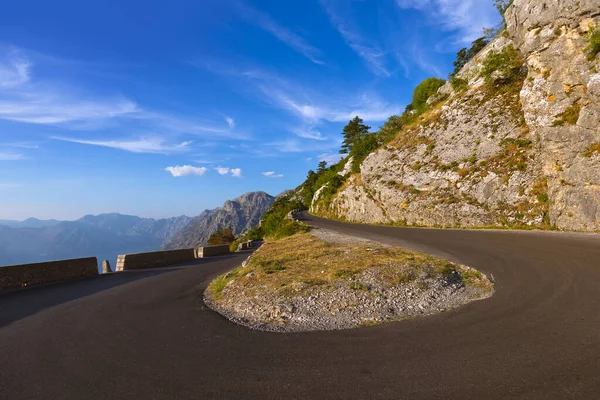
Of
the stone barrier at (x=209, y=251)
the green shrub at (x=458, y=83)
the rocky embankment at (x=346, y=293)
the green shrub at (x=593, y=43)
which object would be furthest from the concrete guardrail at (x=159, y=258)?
the green shrub at (x=458, y=83)

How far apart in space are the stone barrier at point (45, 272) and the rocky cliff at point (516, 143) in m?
26.2

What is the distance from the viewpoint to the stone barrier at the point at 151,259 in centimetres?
2055

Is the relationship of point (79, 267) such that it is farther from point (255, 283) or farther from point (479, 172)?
point (479, 172)

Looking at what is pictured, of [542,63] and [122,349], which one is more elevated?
[542,63]

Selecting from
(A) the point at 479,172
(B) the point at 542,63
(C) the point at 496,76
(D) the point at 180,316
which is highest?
(C) the point at 496,76

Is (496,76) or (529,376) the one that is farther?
(496,76)

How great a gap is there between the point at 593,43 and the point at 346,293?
74.4 feet

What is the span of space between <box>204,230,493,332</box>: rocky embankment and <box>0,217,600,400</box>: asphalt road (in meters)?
0.55

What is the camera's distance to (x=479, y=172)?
25406 millimetres

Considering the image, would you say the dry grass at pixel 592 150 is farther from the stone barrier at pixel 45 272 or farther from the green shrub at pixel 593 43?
the stone barrier at pixel 45 272

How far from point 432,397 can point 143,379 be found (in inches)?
178

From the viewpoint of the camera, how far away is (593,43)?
60.0 ft

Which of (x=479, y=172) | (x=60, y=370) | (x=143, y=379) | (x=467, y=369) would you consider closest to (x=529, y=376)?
(x=467, y=369)

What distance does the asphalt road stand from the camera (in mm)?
4301
